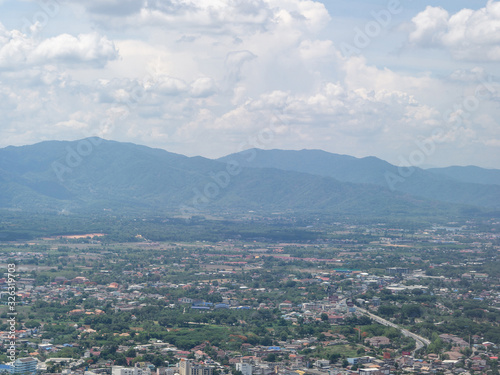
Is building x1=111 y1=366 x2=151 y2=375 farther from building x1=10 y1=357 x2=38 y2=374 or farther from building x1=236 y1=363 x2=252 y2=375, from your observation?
building x1=236 y1=363 x2=252 y2=375

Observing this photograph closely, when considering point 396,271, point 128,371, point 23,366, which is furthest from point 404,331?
point 396,271

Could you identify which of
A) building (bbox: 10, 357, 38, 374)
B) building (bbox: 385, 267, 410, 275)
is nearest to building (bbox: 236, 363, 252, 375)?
building (bbox: 10, 357, 38, 374)

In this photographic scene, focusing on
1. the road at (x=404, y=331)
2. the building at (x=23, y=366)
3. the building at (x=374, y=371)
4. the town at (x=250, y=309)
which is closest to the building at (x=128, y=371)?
the town at (x=250, y=309)

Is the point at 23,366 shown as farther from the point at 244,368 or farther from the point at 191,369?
the point at 244,368

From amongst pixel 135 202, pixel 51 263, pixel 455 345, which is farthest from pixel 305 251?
pixel 135 202

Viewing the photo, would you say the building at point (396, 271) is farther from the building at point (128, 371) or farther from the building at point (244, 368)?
the building at point (128, 371)

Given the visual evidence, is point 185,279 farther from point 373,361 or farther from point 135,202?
point 135,202
